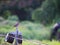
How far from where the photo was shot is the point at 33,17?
41.8 feet

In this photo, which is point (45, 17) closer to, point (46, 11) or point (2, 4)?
point (46, 11)

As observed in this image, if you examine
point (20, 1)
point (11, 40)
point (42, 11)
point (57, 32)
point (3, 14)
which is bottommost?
point (11, 40)

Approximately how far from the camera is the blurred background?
1141 centimetres

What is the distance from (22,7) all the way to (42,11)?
8.98m

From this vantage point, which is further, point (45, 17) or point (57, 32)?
point (57, 32)

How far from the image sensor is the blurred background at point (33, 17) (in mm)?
11406

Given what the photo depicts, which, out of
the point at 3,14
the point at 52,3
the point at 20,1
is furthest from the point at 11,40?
the point at 20,1

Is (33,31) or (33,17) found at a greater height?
(33,17)

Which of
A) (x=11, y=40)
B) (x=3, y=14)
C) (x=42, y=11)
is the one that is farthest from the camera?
(x=3, y=14)

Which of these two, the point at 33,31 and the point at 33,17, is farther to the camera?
the point at 33,31

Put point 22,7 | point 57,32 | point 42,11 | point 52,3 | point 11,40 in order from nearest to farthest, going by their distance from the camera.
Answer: point 11,40
point 52,3
point 42,11
point 57,32
point 22,7

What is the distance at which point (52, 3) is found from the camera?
11273mm

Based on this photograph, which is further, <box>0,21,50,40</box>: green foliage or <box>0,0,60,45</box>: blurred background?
<box>0,21,50,40</box>: green foliage

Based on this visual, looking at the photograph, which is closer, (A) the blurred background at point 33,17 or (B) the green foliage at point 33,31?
(A) the blurred background at point 33,17
